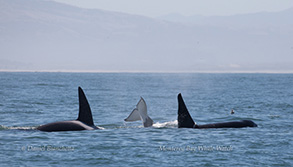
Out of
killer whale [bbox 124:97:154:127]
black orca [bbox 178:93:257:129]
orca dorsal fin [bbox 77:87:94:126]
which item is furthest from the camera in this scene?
black orca [bbox 178:93:257:129]

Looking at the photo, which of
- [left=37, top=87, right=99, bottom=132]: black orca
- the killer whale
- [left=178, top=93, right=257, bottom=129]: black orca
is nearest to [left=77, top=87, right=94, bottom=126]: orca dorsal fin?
[left=37, top=87, right=99, bottom=132]: black orca

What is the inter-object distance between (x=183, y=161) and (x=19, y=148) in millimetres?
6064

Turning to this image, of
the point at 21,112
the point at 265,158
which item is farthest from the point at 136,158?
the point at 21,112

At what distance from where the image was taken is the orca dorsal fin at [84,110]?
21.4 meters

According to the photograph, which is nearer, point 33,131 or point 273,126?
point 33,131

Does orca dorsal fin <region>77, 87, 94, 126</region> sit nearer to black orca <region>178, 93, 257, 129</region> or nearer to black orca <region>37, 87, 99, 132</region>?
black orca <region>37, 87, 99, 132</region>

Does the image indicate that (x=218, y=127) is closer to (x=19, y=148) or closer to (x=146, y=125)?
(x=146, y=125)

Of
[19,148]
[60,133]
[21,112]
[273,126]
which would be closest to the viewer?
[19,148]

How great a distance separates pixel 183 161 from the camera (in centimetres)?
1641

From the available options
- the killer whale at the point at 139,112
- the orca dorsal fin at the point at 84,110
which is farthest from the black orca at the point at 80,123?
the killer whale at the point at 139,112

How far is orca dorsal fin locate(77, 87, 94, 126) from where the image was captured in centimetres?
2141

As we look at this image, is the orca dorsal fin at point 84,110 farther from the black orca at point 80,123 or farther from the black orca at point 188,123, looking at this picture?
the black orca at point 188,123

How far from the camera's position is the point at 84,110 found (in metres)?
21.6

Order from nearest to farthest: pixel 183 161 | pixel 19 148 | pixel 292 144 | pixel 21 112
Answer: pixel 183 161 → pixel 19 148 → pixel 292 144 → pixel 21 112
